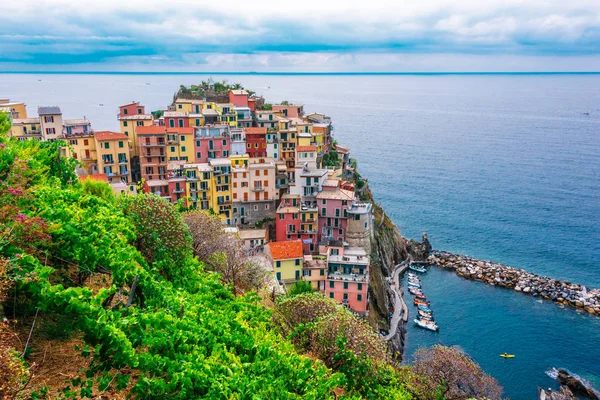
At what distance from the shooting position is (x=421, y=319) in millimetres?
54000

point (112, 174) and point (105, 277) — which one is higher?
point (105, 277)

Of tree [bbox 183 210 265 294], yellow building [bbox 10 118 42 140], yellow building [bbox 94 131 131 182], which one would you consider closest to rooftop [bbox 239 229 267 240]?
yellow building [bbox 94 131 131 182]

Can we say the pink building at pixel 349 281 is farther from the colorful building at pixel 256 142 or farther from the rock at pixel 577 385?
the colorful building at pixel 256 142

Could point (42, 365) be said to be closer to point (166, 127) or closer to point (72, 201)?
point (72, 201)

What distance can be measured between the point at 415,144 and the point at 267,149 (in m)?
95.8

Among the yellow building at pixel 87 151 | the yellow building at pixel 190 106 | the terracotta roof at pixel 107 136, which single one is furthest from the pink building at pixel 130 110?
the yellow building at pixel 87 151

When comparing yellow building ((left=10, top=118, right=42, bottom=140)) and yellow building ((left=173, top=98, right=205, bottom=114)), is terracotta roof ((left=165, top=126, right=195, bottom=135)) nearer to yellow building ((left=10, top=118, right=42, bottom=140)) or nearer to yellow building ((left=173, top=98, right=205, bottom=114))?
yellow building ((left=173, top=98, right=205, bottom=114))

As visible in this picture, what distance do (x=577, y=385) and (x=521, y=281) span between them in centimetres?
2174

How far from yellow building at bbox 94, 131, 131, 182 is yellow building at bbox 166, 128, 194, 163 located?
222 inches

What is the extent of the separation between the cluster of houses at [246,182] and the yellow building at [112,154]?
124 mm

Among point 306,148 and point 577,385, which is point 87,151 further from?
point 577,385

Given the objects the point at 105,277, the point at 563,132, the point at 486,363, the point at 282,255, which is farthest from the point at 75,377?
the point at 563,132

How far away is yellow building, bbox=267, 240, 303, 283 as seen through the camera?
47750 mm

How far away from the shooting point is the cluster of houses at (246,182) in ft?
163
